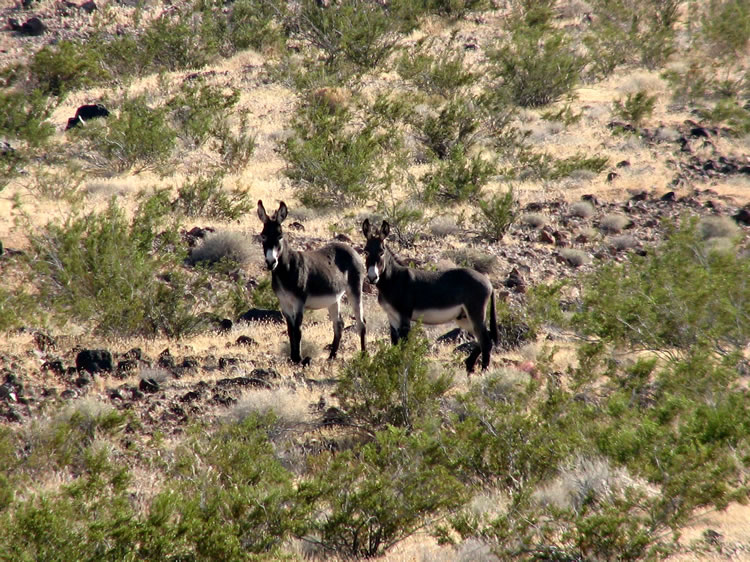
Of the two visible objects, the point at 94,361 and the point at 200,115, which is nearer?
the point at 94,361

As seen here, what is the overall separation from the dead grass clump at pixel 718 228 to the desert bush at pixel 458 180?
4.99m

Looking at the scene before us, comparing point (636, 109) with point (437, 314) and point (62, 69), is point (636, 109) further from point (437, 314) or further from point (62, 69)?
point (62, 69)

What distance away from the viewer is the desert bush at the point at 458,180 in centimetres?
1916

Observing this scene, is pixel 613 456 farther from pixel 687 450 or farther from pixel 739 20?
pixel 739 20

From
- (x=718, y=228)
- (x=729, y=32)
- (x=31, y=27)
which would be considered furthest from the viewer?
(x=31, y=27)

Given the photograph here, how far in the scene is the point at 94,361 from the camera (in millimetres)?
10656

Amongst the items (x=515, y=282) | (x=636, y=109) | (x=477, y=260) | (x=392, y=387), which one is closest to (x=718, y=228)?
(x=515, y=282)

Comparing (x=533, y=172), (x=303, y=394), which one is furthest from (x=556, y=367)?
(x=533, y=172)

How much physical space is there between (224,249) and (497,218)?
233 inches

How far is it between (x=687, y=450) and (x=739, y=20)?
32659 millimetres

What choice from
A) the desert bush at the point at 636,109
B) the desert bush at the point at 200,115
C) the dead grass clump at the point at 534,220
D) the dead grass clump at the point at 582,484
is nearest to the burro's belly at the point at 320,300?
the dead grass clump at the point at 582,484

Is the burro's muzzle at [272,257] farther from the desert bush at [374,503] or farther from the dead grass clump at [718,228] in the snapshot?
the dead grass clump at [718,228]

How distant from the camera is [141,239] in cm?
1330

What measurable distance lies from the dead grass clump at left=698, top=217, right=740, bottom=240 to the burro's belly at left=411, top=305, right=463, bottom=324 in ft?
31.7
